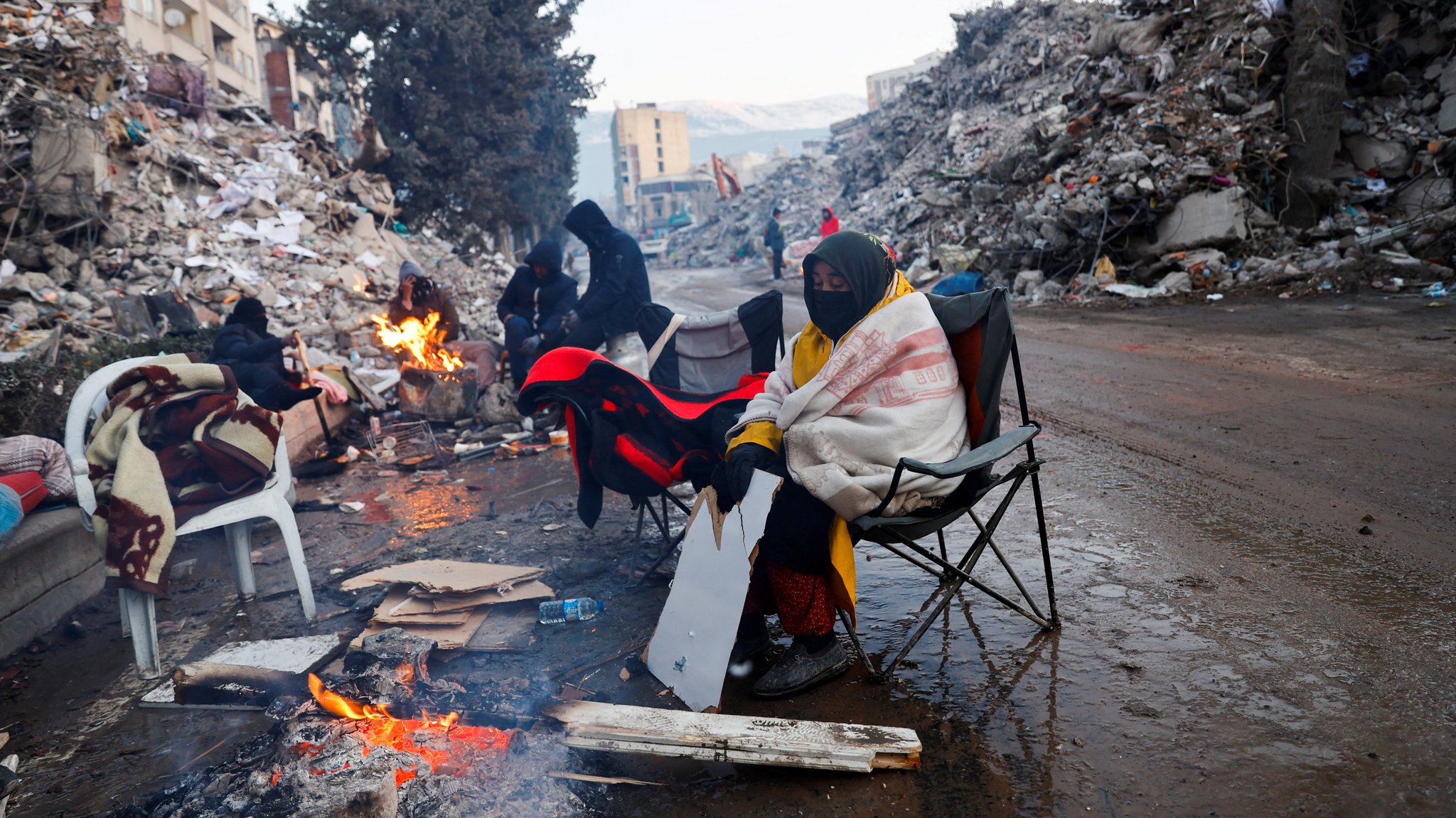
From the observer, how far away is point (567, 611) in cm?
339

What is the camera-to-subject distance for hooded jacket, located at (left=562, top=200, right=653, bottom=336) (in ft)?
21.9

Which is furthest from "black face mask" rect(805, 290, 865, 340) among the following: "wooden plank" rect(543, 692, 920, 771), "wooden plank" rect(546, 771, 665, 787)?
"wooden plank" rect(546, 771, 665, 787)

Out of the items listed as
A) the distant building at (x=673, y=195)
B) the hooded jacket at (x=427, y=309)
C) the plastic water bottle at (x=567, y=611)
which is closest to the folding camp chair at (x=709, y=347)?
the plastic water bottle at (x=567, y=611)

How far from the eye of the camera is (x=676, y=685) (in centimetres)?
266

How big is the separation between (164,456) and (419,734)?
2.05 metres

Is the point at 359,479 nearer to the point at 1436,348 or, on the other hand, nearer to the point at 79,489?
the point at 79,489

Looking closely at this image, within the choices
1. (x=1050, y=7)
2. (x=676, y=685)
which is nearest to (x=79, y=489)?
(x=676, y=685)

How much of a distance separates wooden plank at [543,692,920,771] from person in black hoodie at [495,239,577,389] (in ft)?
17.1

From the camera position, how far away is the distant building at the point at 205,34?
25156mm

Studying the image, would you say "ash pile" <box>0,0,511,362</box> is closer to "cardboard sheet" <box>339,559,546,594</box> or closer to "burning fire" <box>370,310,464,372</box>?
"burning fire" <box>370,310,464,372</box>

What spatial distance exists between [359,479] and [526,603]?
347 cm

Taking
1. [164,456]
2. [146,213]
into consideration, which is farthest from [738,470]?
[146,213]

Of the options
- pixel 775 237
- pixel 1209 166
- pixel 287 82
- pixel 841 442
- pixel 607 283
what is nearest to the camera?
pixel 841 442

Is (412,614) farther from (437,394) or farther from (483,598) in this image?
(437,394)
